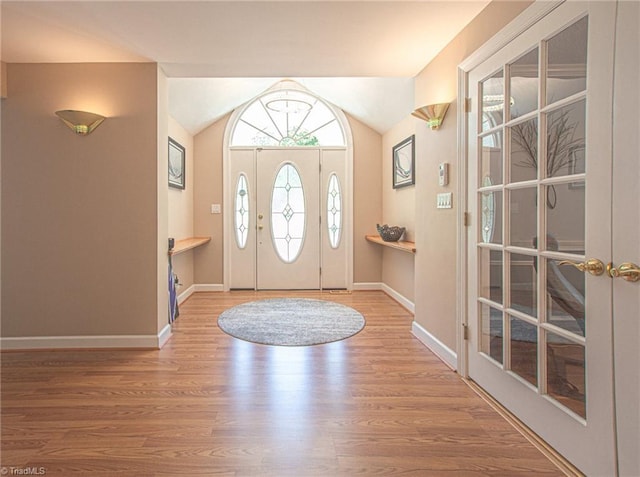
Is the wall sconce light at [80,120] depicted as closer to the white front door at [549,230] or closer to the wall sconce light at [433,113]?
the wall sconce light at [433,113]

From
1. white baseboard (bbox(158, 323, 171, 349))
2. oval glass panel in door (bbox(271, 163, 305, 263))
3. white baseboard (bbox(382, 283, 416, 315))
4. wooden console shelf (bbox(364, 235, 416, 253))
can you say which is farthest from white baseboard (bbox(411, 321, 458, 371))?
oval glass panel in door (bbox(271, 163, 305, 263))

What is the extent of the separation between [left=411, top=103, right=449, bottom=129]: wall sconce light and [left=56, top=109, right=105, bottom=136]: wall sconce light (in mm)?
2508

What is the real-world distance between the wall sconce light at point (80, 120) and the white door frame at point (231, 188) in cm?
249

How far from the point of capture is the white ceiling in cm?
221

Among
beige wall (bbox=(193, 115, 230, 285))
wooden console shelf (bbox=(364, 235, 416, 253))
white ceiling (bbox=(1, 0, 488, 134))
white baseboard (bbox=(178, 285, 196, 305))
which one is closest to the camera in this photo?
white ceiling (bbox=(1, 0, 488, 134))

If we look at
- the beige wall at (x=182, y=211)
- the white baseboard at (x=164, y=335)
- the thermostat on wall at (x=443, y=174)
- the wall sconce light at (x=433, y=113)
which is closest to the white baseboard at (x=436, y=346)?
the thermostat on wall at (x=443, y=174)

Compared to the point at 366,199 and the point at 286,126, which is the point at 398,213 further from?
the point at 286,126

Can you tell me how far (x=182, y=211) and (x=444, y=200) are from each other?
3.46m

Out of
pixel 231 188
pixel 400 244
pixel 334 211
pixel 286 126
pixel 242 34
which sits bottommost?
pixel 400 244

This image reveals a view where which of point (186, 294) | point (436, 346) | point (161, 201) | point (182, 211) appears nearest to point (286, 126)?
point (182, 211)

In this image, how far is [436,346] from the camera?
2.92 m

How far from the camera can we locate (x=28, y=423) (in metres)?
1.95

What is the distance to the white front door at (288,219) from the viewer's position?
5.50m

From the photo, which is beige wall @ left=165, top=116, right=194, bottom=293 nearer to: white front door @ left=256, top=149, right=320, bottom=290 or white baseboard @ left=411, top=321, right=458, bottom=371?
white front door @ left=256, top=149, right=320, bottom=290
